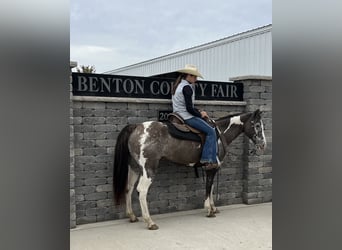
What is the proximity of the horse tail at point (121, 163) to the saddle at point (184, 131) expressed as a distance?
0.48 meters

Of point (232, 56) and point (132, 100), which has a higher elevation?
point (232, 56)

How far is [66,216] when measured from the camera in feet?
2.18

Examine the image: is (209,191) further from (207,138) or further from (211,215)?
(207,138)

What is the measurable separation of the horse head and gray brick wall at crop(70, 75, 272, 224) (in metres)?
0.45

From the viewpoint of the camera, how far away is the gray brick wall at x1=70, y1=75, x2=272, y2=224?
4020mm

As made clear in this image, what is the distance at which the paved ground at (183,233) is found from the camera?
340 cm

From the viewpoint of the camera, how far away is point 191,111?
159 inches

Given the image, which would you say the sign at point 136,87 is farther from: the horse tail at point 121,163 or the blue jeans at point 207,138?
the blue jeans at point 207,138

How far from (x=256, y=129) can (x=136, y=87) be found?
64.2 inches

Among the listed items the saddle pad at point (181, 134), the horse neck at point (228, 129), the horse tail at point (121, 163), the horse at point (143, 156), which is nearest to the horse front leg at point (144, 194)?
the horse at point (143, 156)

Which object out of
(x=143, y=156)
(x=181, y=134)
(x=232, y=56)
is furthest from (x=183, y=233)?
(x=232, y=56)

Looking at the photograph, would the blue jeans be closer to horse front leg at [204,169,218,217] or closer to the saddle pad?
the saddle pad

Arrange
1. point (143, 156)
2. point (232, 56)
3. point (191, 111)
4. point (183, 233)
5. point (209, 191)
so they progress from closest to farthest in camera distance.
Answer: point (183, 233) < point (143, 156) < point (191, 111) < point (209, 191) < point (232, 56)
